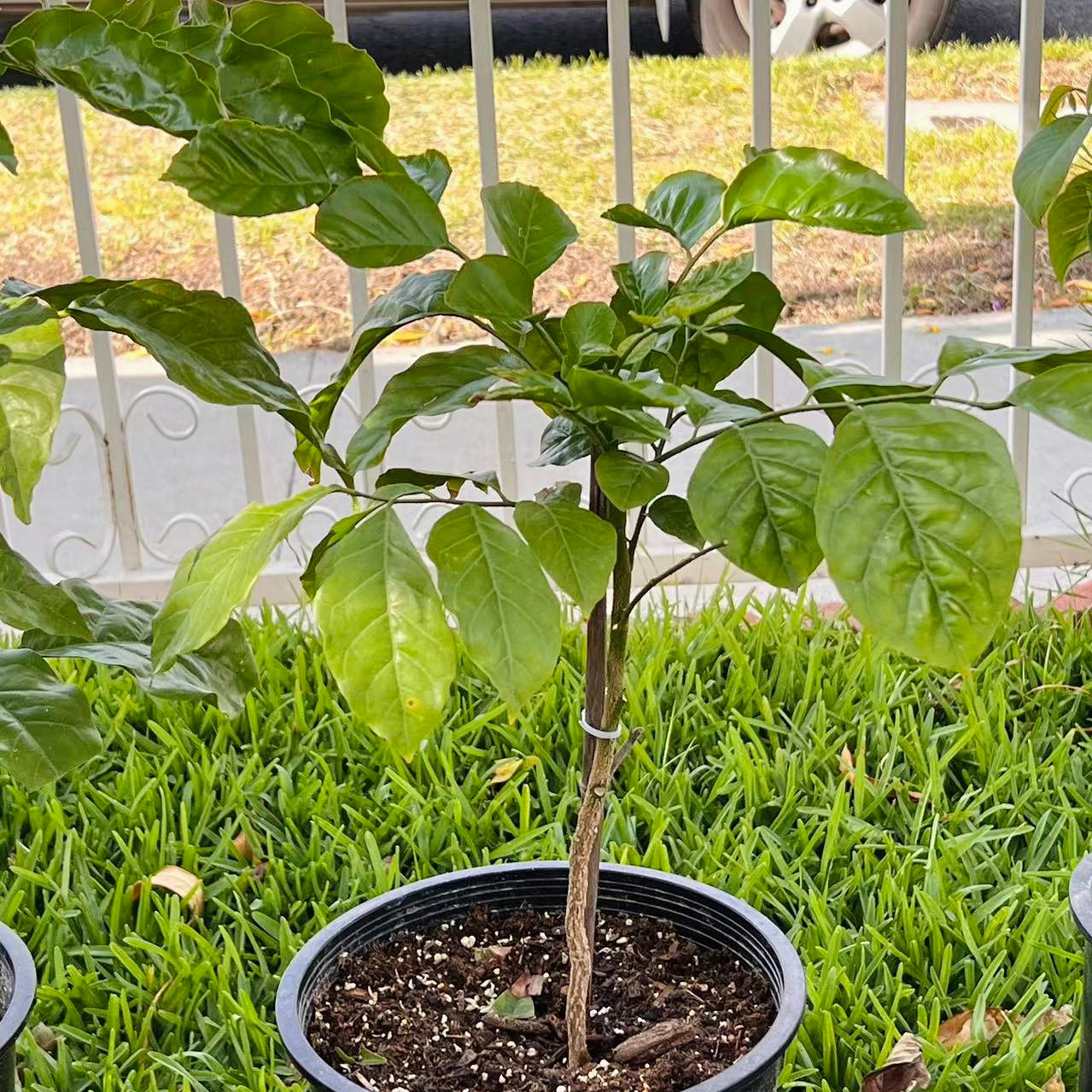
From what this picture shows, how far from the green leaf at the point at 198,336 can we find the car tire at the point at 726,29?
16.0 feet

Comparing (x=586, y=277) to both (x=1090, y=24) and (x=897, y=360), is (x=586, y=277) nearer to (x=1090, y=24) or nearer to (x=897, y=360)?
(x=897, y=360)

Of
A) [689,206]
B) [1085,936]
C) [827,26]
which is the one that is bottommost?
[1085,936]

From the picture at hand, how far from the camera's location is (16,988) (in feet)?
4.01

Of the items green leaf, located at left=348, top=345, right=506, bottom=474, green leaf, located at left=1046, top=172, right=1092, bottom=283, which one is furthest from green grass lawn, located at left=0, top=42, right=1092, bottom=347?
green leaf, located at left=348, top=345, right=506, bottom=474

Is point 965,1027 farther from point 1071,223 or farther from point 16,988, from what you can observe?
point 1071,223

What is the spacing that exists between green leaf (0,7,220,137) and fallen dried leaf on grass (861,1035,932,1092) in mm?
1068

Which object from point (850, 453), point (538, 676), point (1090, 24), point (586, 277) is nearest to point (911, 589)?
point (850, 453)

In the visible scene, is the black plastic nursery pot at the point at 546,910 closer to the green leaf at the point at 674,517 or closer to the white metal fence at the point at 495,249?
the green leaf at the point at 674,517

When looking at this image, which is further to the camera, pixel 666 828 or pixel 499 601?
pixel 666 828

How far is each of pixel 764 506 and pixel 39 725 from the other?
60 centimetres

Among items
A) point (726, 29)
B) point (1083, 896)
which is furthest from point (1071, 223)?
point (726, 29)

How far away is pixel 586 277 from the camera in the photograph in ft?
16.1

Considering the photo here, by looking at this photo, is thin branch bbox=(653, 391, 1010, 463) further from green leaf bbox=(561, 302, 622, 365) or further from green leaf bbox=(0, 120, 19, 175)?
green leaf bbox=(0, 120, 19, 175)

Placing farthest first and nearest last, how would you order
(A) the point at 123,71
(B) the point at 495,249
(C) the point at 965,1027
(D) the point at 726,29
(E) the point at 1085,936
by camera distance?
(D) the point at 726,29 < (B) the point at 495,249 < (C) the point at 965,1027 < (E) the point at 1085,936 < (A) the point at 123,71
